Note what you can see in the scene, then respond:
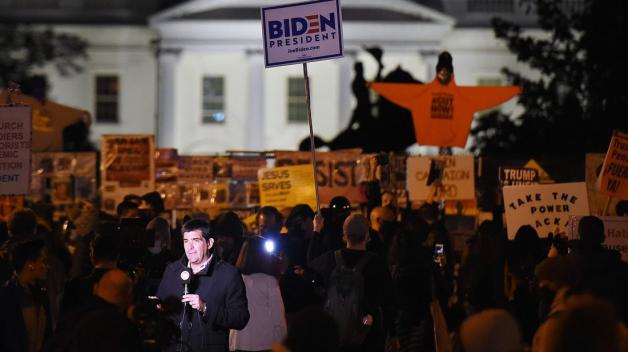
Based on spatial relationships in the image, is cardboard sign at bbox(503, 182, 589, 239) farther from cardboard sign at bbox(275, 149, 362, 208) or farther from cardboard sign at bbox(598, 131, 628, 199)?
cardboard sign at bbox(275, 149, 362, 208)

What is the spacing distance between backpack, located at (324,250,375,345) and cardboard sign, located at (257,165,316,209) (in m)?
5.95

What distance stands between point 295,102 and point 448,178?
37.9 meters

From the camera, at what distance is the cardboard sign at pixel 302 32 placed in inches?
428

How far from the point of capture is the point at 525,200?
11664 millimetres

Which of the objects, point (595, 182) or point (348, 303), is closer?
point (348, 303)

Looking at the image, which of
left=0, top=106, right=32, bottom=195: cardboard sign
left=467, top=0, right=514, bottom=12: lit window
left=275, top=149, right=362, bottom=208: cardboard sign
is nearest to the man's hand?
left=0, top=106, right=32, bottom=195: cardboard sign

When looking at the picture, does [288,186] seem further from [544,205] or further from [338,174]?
[544,205]

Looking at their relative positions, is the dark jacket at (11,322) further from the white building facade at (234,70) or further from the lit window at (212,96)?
the lit window at (212,96)

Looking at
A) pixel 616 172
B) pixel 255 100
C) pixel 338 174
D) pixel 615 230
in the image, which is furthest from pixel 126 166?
pixel 255 100

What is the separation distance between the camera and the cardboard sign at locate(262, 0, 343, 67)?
35.6ft

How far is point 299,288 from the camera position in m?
8.77

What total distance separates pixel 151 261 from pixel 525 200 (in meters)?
3.59

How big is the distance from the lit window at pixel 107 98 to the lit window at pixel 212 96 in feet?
12.7

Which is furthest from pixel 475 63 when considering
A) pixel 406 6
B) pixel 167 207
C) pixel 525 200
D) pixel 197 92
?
pixel 525 200
